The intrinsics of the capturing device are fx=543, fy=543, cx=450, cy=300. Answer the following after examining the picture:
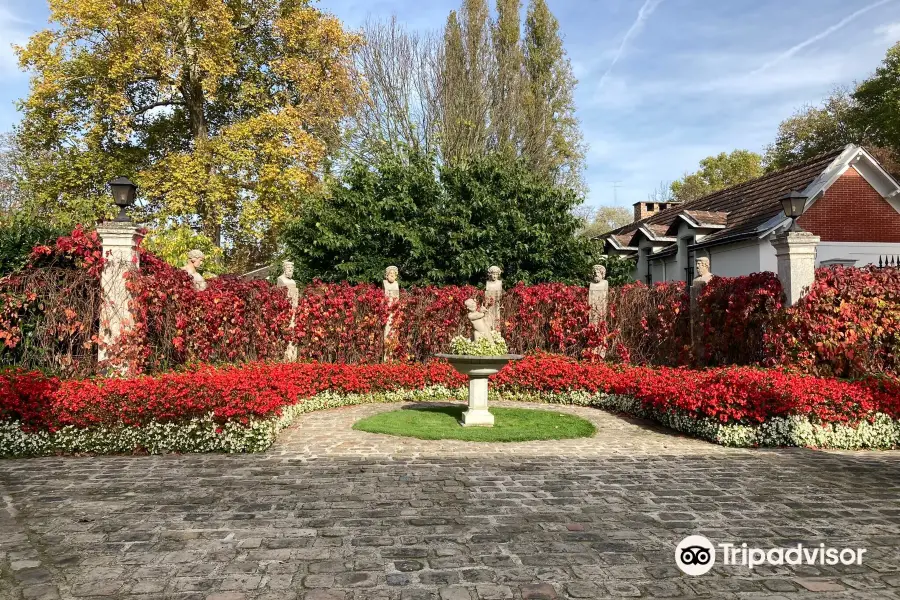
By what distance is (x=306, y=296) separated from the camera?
12.6 meters

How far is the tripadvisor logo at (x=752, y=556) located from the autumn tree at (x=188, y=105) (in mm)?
18519

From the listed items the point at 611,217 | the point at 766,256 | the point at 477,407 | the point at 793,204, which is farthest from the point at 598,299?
the point at 611,217

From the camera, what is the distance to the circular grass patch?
8.07 meters

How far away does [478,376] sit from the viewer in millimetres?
9055

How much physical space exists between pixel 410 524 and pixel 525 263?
42.3 feet

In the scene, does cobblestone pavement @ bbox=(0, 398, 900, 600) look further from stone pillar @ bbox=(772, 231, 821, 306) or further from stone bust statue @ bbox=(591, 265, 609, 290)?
stone bust statue @ bbox=(591, 265, 609, 290)

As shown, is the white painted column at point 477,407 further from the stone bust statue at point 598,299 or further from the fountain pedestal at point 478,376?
the stone bust statue at point 598,299

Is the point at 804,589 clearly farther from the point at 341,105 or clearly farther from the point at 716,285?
the point at 341,105

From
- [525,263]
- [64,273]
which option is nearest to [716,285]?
[525,263]

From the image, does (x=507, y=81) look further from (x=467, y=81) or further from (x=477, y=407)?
(x=477, y=407)

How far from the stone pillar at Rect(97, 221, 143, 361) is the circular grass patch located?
4.36 metres

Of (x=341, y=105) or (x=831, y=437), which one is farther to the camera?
(x=341, y=105)

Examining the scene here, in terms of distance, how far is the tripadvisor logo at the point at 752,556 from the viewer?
384 centimetres

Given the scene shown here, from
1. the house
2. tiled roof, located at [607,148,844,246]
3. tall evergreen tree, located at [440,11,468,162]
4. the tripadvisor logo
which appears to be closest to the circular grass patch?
the tripadvisor logo
